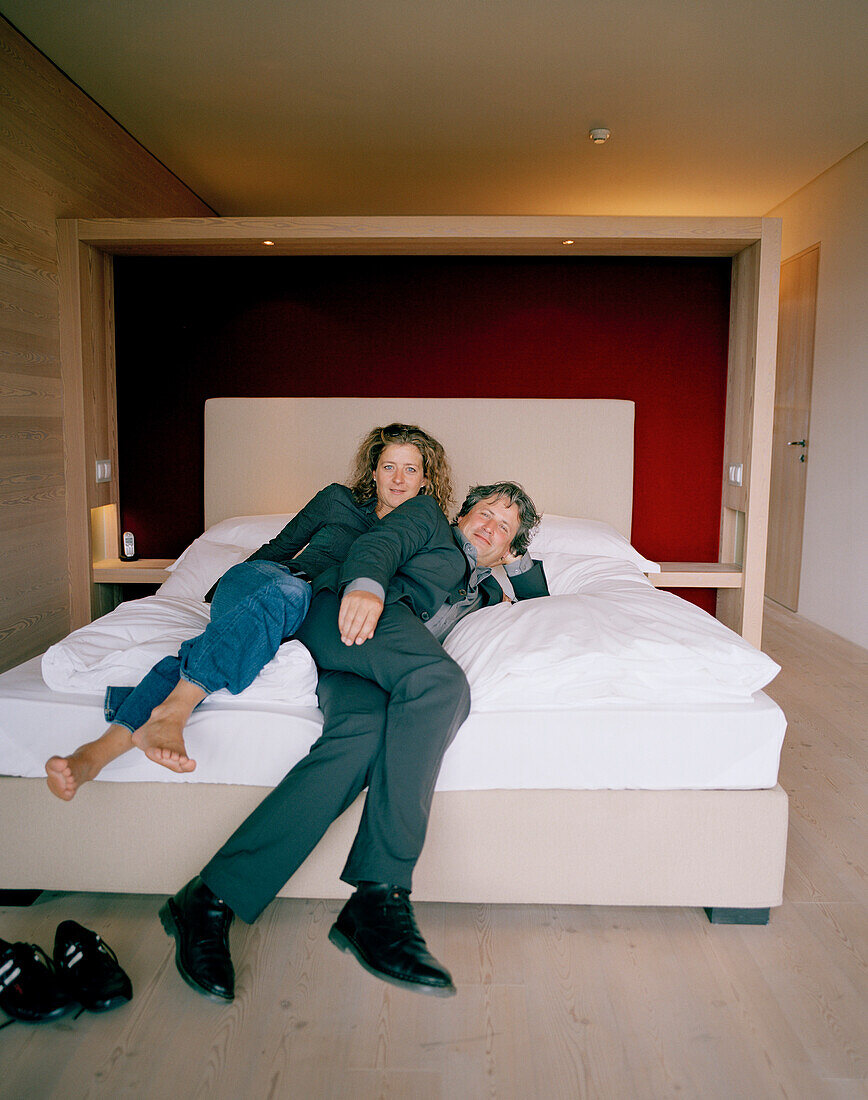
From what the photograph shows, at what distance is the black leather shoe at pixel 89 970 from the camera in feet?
4.75

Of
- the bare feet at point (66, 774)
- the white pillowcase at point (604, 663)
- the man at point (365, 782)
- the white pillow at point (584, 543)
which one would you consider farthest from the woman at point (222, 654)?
the white pillow at point (584, 543)

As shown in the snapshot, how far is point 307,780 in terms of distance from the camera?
5.20ft

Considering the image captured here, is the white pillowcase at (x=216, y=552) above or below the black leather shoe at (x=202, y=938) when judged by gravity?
above

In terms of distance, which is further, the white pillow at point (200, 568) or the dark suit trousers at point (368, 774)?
the white pillow at point (200, 568)

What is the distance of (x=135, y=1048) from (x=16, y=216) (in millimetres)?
2608

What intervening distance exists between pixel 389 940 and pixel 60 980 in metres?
0.62

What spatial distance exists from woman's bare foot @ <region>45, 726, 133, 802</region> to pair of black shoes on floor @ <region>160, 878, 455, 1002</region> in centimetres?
29

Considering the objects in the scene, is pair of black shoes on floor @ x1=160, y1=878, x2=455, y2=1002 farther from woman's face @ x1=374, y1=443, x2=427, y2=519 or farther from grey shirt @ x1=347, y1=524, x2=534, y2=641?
woman's face @ x1=374, y1=443, x2=427, y2=519

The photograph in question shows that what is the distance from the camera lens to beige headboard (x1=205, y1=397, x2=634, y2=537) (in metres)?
3.40

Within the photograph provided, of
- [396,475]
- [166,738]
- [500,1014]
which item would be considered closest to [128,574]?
[396,475]

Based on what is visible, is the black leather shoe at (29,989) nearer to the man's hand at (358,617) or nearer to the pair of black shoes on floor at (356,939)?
the pair of black shoes on floor at (356,939)

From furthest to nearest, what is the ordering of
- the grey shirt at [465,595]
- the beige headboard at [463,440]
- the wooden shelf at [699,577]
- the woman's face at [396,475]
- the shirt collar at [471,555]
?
the beige headboard at [463,440], the wooden shelf at [699,577], the woman's face at [396,475], the shirt collar at [471,555], the grey shirt at [465,595]

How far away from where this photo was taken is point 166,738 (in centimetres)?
156

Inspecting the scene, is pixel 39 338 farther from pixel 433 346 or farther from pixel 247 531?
pixel 433 346
